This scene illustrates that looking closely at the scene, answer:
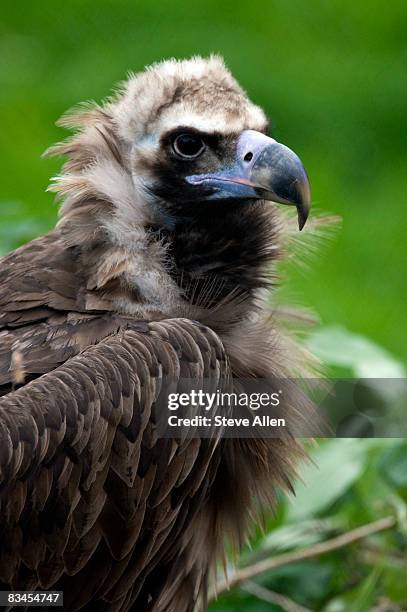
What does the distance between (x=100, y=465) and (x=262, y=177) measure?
90 cm

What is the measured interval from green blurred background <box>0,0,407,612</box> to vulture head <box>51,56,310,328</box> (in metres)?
2.62

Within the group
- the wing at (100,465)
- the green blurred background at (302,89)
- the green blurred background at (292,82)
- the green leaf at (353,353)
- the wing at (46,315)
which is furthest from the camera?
the green blurred background at (292,82)

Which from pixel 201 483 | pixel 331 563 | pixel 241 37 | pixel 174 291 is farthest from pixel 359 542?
pixel 241 37

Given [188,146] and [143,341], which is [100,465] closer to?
[143,341]

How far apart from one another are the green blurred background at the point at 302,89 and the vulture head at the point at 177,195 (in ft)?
8.59

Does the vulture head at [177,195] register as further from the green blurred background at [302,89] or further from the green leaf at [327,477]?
the green blurred background at [302,89]

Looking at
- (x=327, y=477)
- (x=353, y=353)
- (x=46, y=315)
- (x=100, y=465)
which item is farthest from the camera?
(x=353, y=353)

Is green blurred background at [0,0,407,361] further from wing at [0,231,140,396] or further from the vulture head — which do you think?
wing at [0,231,140,396]

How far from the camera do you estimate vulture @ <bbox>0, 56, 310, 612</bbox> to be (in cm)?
358

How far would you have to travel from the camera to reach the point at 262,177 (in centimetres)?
Result: 384

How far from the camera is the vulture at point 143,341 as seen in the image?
358 centimetres

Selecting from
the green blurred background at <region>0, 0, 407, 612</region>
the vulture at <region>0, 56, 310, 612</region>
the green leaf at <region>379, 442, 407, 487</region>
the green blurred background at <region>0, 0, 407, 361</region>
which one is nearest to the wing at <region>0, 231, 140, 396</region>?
the vulture at <region>0, 56, 310, 612</region>

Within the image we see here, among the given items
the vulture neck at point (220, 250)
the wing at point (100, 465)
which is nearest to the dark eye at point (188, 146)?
the vulture neck at point (220, 250)

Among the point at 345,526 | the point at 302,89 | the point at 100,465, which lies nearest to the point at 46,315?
the point at 100,465
